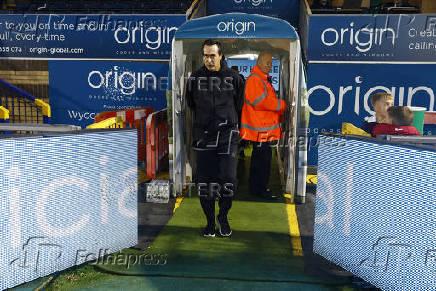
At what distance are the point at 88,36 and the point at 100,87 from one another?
1.21 metres

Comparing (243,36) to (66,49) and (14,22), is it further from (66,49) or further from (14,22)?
(14,22)

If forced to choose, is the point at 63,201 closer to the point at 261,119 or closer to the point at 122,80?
the point at 261,119

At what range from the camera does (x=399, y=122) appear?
4.56 meters

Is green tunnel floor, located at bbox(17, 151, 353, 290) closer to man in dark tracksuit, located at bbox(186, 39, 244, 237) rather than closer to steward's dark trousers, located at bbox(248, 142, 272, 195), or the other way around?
man in dark tracksuit, located at bbox(186, 39, 244, 237)

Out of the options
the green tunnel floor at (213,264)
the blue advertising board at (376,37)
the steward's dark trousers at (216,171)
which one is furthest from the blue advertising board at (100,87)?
the steward's dark trousers at (216,171)

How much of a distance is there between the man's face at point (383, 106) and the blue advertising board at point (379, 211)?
5.20 ft

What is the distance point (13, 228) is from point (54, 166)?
1.88 ft

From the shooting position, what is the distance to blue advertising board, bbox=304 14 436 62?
7.91m

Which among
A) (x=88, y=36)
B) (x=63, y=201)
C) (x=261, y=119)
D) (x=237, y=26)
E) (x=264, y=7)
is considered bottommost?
(x=63, y=201)

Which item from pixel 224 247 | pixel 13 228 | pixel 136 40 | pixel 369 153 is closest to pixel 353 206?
pixel 369 153

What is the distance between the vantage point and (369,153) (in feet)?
10.8

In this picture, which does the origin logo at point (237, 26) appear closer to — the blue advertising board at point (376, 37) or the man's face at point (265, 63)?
the man's face at point (265, 63)

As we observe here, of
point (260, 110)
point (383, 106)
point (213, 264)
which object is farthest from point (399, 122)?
point (213, 264)

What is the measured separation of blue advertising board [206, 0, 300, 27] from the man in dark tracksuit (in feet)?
29.4
